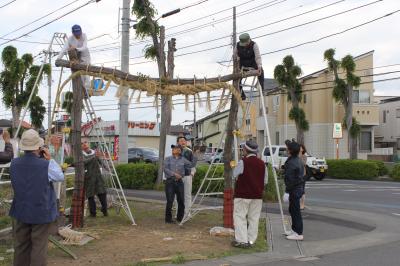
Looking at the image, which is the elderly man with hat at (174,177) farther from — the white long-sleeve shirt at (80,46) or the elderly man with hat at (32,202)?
the elderly man with hat at (32,202)

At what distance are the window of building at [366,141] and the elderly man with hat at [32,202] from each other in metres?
41.2

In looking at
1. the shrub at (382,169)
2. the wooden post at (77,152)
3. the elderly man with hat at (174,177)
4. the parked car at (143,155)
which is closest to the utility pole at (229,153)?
the elderly man with hat at (174,177)

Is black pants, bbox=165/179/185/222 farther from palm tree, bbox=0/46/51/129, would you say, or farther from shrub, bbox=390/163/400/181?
shrub, bbox=390/163/400/181

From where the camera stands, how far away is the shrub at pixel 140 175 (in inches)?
870

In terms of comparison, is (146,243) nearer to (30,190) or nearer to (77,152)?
(77,152)

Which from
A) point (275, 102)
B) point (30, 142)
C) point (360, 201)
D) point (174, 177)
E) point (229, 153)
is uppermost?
point (275, 102)

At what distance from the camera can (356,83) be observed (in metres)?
35.7

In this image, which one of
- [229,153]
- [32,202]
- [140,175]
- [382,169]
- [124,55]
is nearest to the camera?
[32,202]

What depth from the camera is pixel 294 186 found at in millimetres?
9906

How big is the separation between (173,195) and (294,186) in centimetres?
302

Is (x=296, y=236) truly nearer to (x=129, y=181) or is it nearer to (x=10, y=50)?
(x=129, y=181)

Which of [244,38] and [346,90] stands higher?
[346,90]

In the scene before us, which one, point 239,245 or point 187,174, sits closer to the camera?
point 239,245

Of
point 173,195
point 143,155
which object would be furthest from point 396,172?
point 173,195
